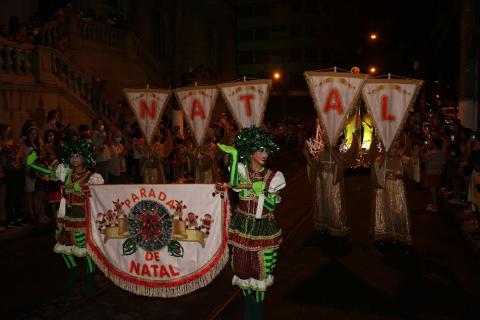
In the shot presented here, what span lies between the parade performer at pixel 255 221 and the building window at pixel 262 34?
5769 cm

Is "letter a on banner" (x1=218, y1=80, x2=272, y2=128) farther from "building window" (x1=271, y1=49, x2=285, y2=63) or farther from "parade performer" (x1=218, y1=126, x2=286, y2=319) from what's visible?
"building window" (x1=271, y1=49, x2=285, y2=63)

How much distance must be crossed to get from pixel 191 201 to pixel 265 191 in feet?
3.24

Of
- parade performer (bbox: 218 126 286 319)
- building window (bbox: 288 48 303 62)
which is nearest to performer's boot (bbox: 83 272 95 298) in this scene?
parade performer (bbox: 218 126 286 319)

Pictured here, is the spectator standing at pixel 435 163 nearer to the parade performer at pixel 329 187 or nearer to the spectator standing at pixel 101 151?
the parade performer at pixel 329 187

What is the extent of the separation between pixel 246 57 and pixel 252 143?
6020cm

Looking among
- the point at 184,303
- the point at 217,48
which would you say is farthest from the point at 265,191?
the point at 217,48

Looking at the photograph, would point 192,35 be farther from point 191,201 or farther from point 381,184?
point 191,201

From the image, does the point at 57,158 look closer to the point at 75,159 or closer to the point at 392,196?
the point at 75,159

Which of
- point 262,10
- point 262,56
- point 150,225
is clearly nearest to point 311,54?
point 262,56

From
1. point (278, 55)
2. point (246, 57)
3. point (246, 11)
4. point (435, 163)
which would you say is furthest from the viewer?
point (246, 57)

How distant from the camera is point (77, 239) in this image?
6.21 meters

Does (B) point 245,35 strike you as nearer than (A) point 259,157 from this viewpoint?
No

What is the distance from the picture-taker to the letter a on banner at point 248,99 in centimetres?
920

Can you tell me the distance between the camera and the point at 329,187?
9305 mm
